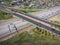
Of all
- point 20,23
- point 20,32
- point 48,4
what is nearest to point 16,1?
point 48,4

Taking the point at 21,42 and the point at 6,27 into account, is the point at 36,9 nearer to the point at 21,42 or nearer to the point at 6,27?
the point at 6,27

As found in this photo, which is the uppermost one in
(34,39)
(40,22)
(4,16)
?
(40,22)

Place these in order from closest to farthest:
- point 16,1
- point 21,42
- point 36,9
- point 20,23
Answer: point 21,42, point 20,23, point 36,9, point 16,1

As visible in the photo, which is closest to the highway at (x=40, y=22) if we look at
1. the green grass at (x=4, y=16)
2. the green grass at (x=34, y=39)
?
the green grass at (x=34, y=39)

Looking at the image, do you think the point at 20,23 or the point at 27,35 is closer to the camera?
the point at 27,35

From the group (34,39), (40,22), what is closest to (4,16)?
(40,22)

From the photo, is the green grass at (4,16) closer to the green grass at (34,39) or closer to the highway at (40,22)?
the highway at (40,22)

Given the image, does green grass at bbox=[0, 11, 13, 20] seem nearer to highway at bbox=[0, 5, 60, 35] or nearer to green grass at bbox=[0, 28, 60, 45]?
highway at bbox=[0, 5, 60, 35]

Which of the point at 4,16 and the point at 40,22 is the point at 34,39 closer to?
the point at 40,22
